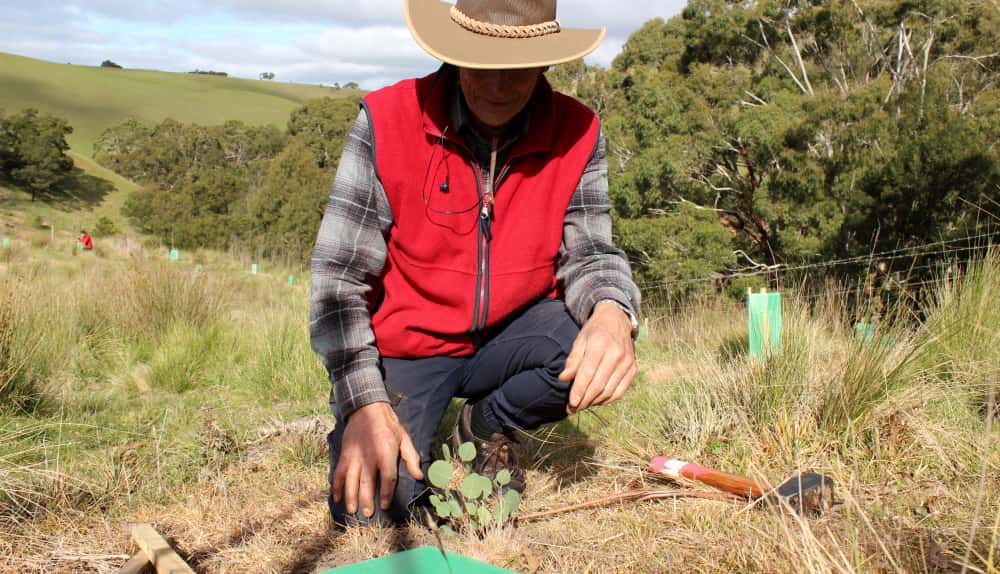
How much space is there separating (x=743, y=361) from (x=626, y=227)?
455 inches

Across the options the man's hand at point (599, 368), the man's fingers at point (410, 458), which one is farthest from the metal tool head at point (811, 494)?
the man's fingers at point (410, 458)

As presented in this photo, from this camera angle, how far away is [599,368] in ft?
5.25

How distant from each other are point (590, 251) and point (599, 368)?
0.57 meters

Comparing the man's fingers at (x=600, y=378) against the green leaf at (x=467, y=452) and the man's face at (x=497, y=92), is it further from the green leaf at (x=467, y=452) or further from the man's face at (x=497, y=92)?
the man's face at (x=497, y=92)

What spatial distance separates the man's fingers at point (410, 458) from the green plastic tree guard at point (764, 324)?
56.7 inches

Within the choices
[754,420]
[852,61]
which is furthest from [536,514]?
[852,61]

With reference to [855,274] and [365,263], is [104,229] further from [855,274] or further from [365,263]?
[365,263]

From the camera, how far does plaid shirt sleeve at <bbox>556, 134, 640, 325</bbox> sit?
198cm

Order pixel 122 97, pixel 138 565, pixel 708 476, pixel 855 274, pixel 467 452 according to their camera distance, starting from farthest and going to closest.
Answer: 1. pixel 122 97
2. pixel 855 274
3. pixel 708 476
4. pixel 467 452
5. pixel 138 565

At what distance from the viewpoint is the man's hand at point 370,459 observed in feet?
4.68

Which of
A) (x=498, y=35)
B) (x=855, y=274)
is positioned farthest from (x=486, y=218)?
(x=855, y=274)

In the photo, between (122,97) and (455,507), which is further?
(122,97)

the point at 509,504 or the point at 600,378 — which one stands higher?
the point at 600,378

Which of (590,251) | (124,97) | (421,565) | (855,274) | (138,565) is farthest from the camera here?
(124,97)
